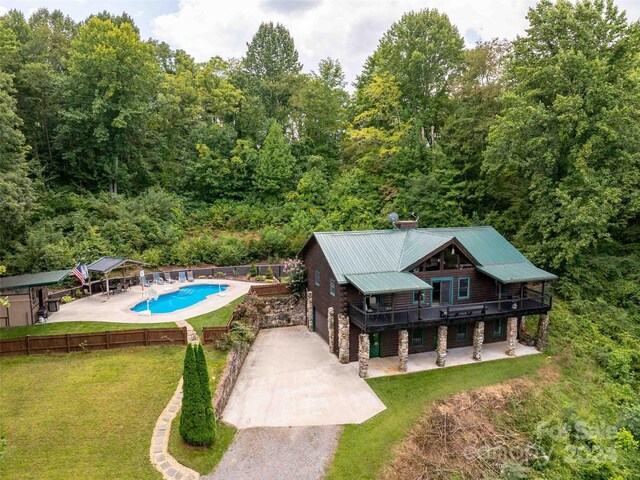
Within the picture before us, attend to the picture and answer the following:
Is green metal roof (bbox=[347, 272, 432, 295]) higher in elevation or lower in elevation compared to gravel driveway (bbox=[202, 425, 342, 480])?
higher

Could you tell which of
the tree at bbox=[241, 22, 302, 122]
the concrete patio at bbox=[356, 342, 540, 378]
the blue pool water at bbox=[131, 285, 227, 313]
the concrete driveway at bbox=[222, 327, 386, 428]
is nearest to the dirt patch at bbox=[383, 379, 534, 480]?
the concrete driveway at bbox=[222, 327, 386, 428]

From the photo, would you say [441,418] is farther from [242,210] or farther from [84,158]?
[84,158]

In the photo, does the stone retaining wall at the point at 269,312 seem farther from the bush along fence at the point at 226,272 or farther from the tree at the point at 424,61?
the tree at the point at 424,61

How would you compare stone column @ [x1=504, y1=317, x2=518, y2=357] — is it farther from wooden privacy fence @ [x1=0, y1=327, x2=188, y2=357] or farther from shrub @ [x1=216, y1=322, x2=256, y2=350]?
wooden privacy fence @ [x1=0, y1=327, x2=188, y2=357]

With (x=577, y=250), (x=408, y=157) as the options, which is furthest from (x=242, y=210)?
(x=577, y=250)

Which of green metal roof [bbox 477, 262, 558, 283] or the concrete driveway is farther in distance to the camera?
green metal roof [bbox 477, 262, 558, 283]

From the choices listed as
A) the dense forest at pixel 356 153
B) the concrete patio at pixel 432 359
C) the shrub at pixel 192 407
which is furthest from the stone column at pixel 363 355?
the shrub at pixel 192 407

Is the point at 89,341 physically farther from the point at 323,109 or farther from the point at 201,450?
the point at 323,109

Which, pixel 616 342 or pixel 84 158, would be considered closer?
pixel 616 342
